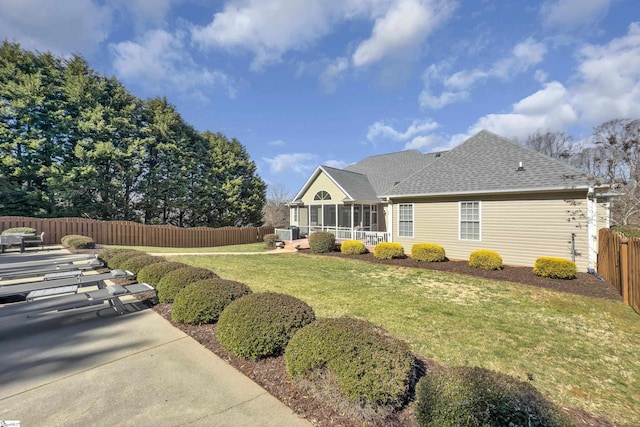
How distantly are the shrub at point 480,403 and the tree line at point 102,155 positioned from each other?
81.9ft

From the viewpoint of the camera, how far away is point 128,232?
17.1m

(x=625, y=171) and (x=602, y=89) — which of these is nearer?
(x=625, y=171)

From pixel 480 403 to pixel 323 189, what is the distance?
59.6 ft

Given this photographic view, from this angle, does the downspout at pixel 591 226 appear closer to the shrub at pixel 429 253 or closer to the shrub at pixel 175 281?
the shrub at pixel 429 253

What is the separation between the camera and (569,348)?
4043 millimetres

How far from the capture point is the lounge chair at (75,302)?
4.51 m

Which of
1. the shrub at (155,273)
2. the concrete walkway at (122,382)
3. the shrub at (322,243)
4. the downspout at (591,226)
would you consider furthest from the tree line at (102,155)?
the downspout at (591,226)

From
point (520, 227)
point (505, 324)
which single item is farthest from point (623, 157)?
point (505, 324)

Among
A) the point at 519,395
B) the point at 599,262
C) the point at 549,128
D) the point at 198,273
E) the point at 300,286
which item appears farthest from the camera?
the point at 549,128

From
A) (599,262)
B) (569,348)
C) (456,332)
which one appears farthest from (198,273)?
(599,262)

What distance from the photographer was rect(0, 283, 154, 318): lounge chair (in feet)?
14.8

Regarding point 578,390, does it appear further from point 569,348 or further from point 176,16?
point 176,16

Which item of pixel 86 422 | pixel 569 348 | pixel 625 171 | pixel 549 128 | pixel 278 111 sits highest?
pixel 549 128

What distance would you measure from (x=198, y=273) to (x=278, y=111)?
16736 mm
